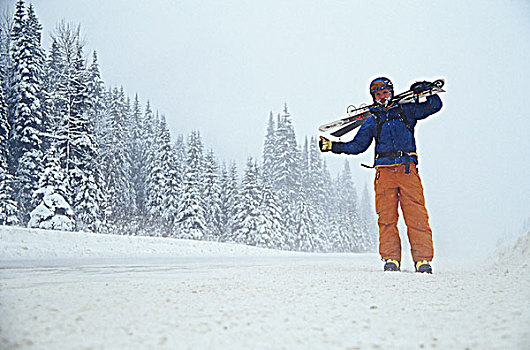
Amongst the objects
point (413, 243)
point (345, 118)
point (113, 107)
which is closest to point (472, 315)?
point (413, 243)

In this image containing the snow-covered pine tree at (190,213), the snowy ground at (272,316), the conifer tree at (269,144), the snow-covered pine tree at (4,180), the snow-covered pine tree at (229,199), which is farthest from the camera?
the conifer tree at (269,144)

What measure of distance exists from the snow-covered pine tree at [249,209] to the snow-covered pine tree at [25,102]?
17.1m

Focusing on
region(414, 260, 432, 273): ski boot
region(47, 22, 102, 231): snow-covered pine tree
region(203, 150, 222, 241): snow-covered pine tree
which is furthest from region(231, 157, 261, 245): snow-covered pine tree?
region(414, 260, 432, 273): ski boot

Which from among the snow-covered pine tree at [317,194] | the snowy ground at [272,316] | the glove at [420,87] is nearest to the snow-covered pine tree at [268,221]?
the snow-covered pine tree at [317,194]

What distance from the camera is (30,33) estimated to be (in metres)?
24.5

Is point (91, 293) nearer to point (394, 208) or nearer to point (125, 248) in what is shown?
point (394, 208)

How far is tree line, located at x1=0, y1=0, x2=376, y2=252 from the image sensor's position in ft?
79.1

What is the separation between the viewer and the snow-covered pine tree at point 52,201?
21.4 metres

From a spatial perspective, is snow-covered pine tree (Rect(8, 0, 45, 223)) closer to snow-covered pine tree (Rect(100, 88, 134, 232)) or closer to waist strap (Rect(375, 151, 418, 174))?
snow-covered pine tree (Rect(100, 88, 134, 232))

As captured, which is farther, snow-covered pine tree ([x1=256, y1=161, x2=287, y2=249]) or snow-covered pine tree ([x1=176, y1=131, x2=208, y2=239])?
snow-covered pine tree ([x1=256, y1=161, x2=287, y2=249])

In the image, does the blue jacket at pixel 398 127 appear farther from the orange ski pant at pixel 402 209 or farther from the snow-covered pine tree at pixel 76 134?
the snow-covered pine tree at pixel 76 134

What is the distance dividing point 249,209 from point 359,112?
30.9 m

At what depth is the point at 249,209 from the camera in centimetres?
3675

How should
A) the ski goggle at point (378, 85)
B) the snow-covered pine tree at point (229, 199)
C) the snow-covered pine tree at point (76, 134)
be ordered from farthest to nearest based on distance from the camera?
the snow-covered pine tree at point (229, 199) < the snow-covered pine tree at point (76, 134) < the ski goggle at point (378, 85)
